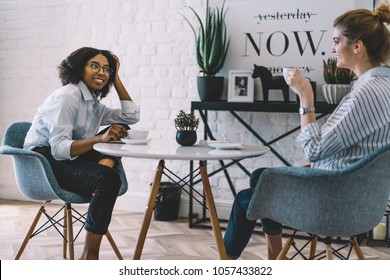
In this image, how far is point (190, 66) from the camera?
430 centimetres

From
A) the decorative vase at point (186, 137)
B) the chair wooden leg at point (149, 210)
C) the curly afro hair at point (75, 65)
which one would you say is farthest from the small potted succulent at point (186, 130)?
the curly afro hair at point (75, 65)

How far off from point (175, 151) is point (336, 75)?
161cm

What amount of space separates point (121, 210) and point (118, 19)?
1488 mm

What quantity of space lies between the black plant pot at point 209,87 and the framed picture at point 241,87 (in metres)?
0.08

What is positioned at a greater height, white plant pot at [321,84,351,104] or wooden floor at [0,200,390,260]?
white plant pot at [321,84,351,104]

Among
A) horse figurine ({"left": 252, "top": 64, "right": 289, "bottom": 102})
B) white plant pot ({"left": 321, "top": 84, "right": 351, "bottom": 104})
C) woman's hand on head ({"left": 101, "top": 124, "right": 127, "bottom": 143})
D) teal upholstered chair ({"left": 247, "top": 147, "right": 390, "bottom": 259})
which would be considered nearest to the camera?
teal upholstered chair ({"left": 247, "top": 147, "right": 390, "bottom": 259})

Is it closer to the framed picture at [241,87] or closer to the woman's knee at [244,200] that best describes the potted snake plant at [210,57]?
the framed picture at [241,87]

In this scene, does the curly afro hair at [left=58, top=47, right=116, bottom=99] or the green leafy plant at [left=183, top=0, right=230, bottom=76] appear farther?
the green leafy plant at [left=183, top=0, right=230, bottom=76]

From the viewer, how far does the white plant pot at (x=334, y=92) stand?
364cm

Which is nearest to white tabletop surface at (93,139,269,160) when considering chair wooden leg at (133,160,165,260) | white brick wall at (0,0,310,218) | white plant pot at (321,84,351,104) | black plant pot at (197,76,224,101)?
chair wooden leg at (133,160,165,260)

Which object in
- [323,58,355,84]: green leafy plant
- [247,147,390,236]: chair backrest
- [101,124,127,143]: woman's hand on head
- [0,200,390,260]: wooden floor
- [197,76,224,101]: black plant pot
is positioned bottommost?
[0,200,390,260]: wooden floor

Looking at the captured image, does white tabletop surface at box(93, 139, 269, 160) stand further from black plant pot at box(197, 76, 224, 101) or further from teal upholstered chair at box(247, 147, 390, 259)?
black plant pot at box(197, 76, 224, 101)

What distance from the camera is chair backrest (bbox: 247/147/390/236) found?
6.63 feet
